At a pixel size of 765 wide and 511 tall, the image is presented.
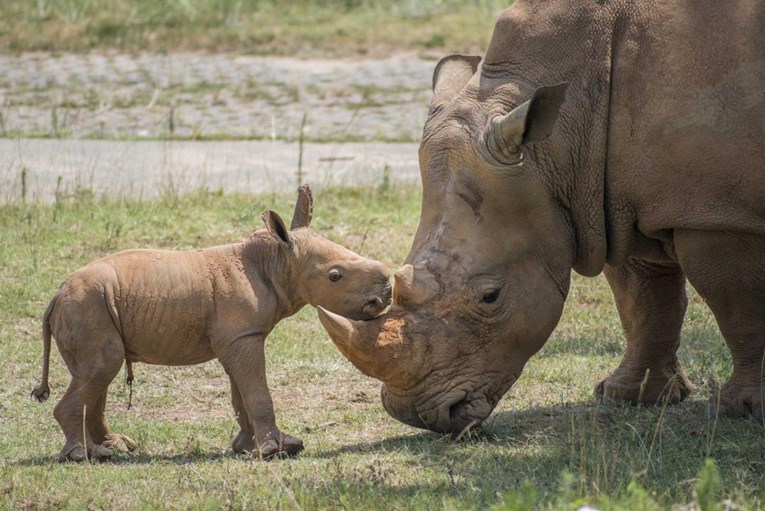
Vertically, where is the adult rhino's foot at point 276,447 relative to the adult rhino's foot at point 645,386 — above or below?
below

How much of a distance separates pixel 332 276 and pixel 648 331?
2.15 meters

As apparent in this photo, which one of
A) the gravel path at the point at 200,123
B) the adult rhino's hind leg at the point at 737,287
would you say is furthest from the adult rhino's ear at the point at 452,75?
the gravel path at the point at 200,123

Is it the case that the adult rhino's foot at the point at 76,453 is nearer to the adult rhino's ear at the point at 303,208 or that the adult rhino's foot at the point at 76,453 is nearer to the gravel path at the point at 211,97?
the adult rhino's ear at the point at 303,208

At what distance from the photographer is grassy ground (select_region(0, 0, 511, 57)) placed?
20406 millimetres

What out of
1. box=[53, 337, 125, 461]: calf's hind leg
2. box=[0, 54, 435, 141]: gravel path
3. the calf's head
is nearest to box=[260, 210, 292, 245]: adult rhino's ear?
the calf's head

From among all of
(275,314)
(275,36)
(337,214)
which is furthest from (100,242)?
(275,36)

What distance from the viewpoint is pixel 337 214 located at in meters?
12.4

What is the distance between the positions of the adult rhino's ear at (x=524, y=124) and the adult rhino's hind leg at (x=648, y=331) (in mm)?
1529

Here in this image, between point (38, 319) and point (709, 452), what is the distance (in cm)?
514

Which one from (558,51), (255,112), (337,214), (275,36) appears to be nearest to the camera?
(558,51)

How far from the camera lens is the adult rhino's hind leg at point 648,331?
8227 millimetres

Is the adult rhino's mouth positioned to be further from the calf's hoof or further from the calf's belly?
the calf's belly

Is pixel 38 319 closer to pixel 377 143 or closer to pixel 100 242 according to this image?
pixel 100 242

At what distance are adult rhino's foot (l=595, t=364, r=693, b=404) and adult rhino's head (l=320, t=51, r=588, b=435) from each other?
1195 mm
